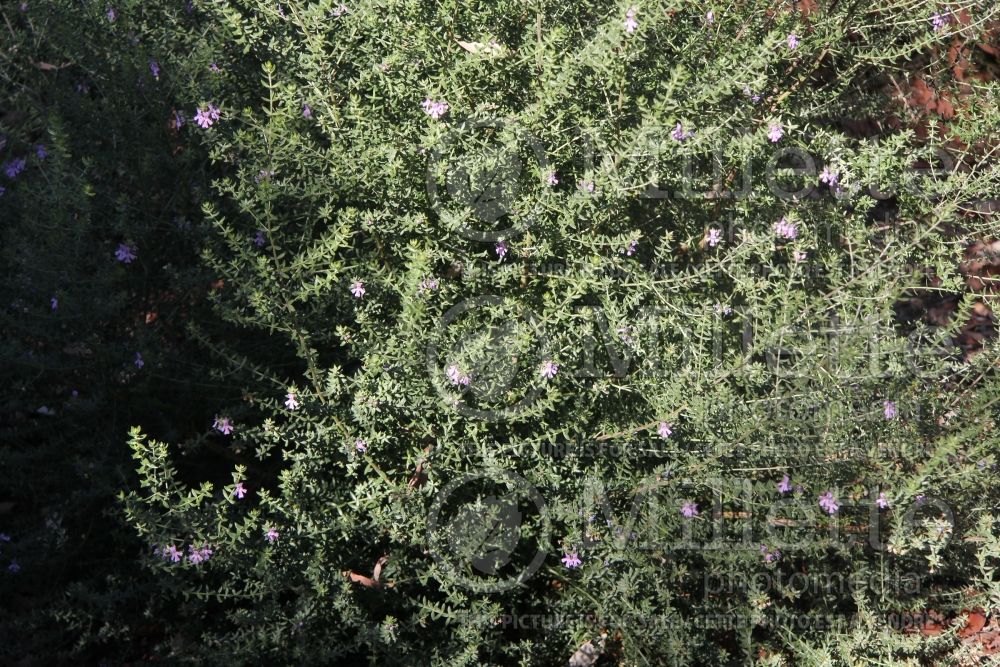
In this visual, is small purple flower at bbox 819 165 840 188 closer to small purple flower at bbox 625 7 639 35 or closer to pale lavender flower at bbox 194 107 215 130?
small purple flower at bbox 625 7 639 35

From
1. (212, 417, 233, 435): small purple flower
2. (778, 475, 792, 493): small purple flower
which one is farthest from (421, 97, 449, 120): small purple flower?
(778, 475, 792, 493): small purple flower

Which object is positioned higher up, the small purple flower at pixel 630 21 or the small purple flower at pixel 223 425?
the small purple flower at pixel 630 21

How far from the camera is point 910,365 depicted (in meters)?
2.53

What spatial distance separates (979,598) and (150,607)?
2059 mm

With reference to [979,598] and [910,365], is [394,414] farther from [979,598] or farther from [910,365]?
[979,598]

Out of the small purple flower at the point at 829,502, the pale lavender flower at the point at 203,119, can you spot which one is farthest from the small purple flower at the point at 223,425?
the small purple flower at the point at 829,502

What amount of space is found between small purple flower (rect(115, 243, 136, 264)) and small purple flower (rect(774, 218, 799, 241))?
1703 millimetres

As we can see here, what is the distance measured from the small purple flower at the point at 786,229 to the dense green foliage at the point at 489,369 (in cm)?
3

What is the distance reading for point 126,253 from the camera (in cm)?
269

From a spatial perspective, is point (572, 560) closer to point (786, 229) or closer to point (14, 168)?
point (786, 229)

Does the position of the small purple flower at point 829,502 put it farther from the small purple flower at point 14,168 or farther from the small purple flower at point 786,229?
the small purple flower at point 14,168

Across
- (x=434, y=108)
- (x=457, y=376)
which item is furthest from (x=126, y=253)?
(x=457, y=376)

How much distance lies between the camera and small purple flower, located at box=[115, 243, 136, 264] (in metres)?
2.68

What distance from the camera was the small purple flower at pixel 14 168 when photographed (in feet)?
10.1
